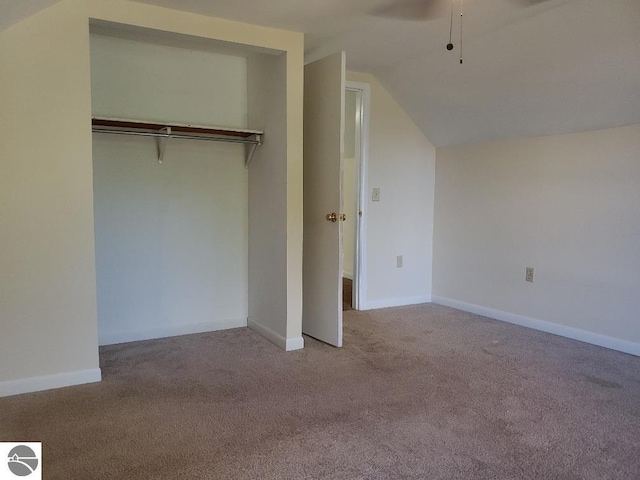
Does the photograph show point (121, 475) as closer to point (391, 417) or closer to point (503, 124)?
point (391, 417)

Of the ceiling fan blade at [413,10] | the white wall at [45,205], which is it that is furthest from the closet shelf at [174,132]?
the ceiling fan blade at [413,10]

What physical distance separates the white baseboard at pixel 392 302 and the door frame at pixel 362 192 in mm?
59

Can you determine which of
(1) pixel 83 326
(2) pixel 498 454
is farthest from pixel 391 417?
(1) pixel 83 326

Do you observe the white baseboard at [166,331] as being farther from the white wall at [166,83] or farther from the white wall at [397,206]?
the white wall at [166,83]

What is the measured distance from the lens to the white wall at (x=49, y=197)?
7.63 ft

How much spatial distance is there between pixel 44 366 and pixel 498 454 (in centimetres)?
220

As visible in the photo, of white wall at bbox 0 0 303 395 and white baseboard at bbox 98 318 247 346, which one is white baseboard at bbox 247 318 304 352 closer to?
white baseboard at bbox 98 318 247 346

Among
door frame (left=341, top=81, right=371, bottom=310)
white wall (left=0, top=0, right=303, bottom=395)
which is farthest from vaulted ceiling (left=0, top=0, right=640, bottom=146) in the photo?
door frame (left=341, top=81, right=371, bottom=310)

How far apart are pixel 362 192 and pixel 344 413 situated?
241 centimetres

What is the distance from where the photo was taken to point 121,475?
170 cm

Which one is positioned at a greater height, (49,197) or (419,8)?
(419,8)

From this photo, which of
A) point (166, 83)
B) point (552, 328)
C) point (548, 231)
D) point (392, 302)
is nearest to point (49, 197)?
point (166, 83)

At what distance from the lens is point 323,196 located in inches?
126

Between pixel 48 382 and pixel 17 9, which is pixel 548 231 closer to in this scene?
pixel 48 382
